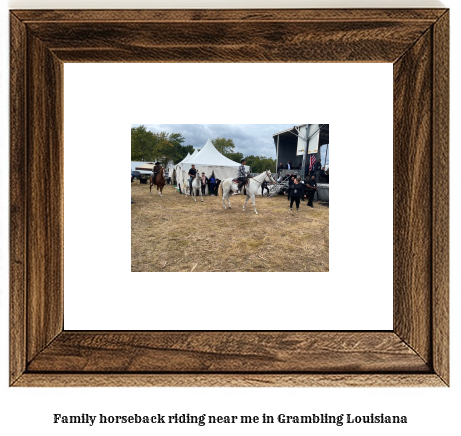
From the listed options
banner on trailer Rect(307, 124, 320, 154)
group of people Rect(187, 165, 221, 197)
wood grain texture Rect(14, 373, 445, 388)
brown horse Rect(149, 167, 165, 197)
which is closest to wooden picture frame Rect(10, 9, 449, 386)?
wood grain texture Rect(14, 373, 445, 388)

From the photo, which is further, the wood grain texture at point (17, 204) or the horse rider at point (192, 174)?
the horse rider at point (192, 174)

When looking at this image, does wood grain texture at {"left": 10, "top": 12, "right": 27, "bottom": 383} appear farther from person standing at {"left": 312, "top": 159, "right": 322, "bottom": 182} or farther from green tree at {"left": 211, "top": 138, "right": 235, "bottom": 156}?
person standing at {"left": 312, "top": 159, "right": 322, "bottom": 182}

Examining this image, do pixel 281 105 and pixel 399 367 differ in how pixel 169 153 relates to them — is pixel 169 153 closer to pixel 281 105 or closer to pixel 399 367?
pixel 281 105

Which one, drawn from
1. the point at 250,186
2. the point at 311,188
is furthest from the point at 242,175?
the point at 311,188

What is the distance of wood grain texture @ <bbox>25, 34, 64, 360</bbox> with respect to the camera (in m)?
1.44

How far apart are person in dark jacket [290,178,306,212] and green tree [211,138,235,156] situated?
39cm

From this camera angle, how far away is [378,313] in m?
1.46

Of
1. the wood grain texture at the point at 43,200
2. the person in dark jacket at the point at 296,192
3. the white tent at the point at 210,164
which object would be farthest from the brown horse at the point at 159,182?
the person in dark jacket at the point at 296,192

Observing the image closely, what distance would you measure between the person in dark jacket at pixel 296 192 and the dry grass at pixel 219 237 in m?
0.04

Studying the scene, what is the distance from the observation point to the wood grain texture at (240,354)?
4.60ft

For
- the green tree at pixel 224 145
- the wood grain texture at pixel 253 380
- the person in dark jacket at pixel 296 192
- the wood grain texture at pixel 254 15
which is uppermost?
the wood grain texture at pixel 254 15

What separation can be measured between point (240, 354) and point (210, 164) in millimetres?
969

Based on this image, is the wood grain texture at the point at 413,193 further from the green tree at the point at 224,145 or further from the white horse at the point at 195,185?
the white horse at the point at 195,185
